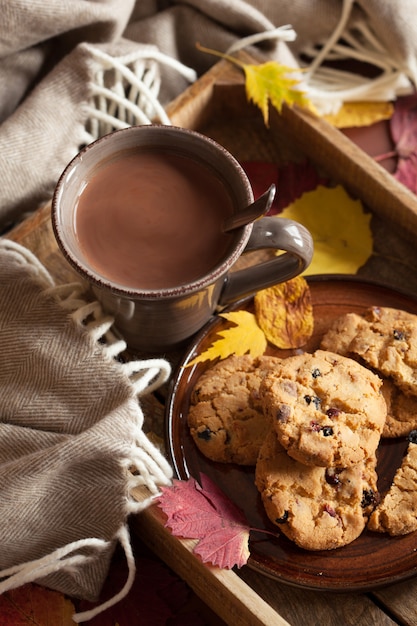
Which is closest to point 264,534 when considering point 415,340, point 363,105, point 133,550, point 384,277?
point 133,550

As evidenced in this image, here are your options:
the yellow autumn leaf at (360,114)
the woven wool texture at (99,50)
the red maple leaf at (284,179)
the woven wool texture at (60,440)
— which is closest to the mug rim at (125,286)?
the woven wool texture at (60,440)

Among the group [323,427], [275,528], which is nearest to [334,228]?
[323,427]

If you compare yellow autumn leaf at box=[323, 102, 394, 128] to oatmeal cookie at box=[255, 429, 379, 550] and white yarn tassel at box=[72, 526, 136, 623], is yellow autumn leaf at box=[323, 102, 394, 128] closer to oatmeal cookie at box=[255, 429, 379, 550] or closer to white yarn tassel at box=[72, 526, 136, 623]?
oatmeal cookie at box=[255, 429, 379, 550]

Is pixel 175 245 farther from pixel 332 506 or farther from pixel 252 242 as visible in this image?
pixel 332 506

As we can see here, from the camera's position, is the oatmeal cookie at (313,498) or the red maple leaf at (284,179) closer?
the oatmeal cookie at (313,498)

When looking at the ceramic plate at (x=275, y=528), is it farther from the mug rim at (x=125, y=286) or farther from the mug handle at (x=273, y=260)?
the mug rim at (x=125, y=286)

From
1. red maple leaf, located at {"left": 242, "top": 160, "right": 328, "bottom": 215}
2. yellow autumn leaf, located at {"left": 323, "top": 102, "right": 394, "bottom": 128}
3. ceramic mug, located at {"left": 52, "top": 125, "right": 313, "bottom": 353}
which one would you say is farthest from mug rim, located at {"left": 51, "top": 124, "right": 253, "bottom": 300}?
yellow autumn leaf, located at {"left": 323, "top": 102, "right": 394, "bottom": 128}
